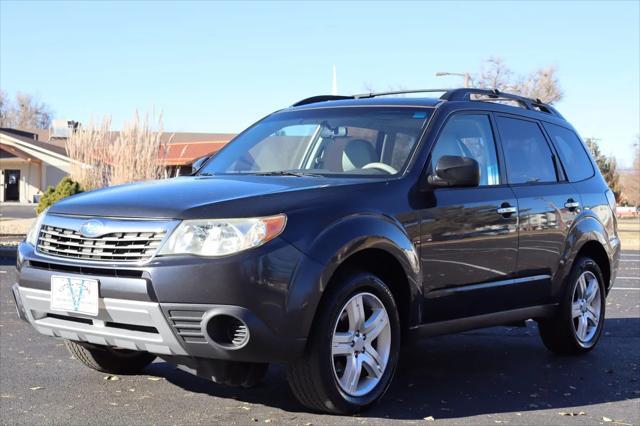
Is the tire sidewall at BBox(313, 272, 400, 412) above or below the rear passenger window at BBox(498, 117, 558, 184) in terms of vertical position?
below

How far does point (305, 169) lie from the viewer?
19.1 feet

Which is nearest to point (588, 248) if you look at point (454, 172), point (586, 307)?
point (586, 307)

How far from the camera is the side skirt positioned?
5488mm

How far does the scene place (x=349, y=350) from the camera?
4.95 metres

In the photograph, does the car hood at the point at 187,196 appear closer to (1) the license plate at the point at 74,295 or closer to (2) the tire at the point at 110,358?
(1) the license plate at the point at 74,295

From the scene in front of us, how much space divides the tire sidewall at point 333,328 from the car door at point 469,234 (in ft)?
1.21

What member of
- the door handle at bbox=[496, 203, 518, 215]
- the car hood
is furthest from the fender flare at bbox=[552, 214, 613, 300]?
the car hood

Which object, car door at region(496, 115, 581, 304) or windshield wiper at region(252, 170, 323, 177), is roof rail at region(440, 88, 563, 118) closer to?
car door at region(496, 115, 581, 304)

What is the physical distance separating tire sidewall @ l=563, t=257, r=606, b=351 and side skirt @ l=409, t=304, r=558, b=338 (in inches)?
6.0

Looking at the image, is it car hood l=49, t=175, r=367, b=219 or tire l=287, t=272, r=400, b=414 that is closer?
car hood l=49, t=175, r=367, b=219

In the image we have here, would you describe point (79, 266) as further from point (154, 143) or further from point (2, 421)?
point (154, 143)

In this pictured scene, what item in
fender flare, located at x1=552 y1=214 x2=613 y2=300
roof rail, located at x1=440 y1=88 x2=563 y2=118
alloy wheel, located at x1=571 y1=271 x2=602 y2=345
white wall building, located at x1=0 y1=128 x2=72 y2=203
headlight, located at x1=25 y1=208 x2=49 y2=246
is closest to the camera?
headlight, located at x1=25 y1=208 x2=49 y2=246

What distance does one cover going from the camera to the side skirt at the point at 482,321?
549 cm

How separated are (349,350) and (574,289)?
8.77ft
